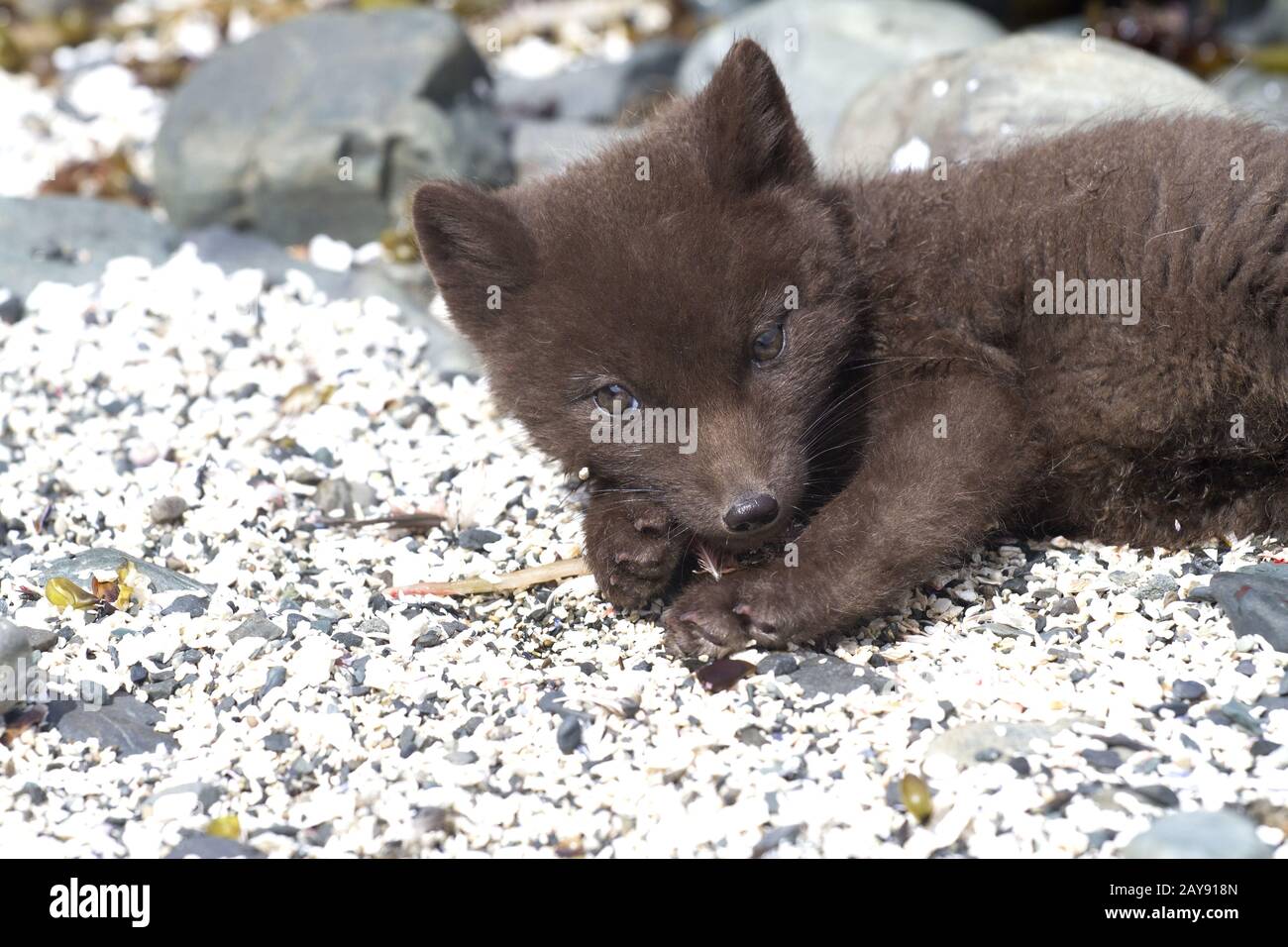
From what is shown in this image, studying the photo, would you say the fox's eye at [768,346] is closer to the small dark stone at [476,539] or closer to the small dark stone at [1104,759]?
the small dark stone at [476,539]

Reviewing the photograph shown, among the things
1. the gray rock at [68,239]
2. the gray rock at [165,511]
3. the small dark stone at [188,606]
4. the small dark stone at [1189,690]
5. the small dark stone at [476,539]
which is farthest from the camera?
the gray rock at [68,239]

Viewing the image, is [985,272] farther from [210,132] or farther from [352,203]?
[210,132]

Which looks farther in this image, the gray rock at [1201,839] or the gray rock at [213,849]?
the gray rock at [213,849]

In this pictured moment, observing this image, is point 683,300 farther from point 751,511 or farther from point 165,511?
point 165,511

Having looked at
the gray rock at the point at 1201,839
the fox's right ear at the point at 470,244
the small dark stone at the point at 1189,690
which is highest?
the fox's right ear at the point at 470,244

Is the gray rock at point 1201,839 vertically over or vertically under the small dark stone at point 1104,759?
under

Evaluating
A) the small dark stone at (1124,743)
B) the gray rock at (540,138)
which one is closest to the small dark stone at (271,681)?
the small dark stone at (1124,743)

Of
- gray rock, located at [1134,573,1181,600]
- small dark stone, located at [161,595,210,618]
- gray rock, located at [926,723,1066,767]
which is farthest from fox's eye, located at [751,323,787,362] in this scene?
small dark stone, located at [161,595,210,618]

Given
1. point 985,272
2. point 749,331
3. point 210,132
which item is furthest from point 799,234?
point 210,132
